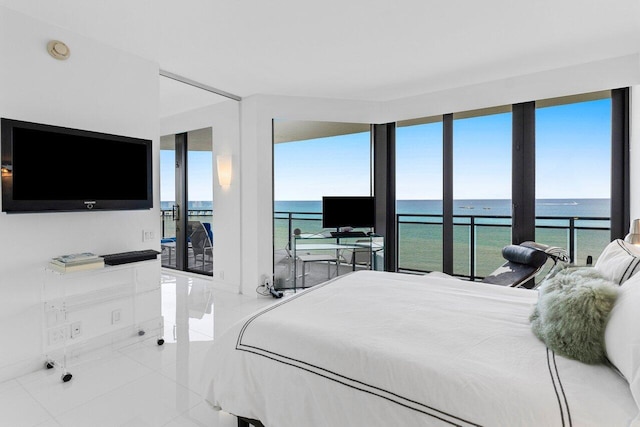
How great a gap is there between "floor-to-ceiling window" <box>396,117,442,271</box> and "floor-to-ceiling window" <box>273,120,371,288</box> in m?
0.49

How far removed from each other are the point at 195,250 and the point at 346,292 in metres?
4.04

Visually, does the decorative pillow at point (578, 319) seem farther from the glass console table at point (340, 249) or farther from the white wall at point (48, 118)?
the white wall at point (48, 118)

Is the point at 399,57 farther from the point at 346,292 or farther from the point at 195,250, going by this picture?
the point at 195,250

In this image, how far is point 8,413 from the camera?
1896 mm

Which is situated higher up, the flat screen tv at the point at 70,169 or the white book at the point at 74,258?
the flat screen tv at the point at 70,169

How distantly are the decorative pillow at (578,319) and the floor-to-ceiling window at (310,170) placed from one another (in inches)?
133

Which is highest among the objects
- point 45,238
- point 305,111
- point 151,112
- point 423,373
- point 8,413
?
point 305,111

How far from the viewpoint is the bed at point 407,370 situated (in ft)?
3.20

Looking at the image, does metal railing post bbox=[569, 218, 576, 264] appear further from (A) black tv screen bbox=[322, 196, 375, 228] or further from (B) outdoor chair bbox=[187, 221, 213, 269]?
(B) outdoor chair bbox=[187, 221, 213, 269]

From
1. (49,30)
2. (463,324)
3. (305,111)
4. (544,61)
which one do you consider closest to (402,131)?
(305,111)

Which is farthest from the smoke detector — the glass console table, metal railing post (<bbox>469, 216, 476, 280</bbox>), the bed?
metal railing post (<bbox>469, 216, 476, 280</bbox>)

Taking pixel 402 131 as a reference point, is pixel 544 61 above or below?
above

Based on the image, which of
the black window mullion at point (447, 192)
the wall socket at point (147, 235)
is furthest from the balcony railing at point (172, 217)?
the black window mullion at point (447, 192)

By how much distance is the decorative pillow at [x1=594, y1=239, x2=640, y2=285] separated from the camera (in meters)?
1.45
